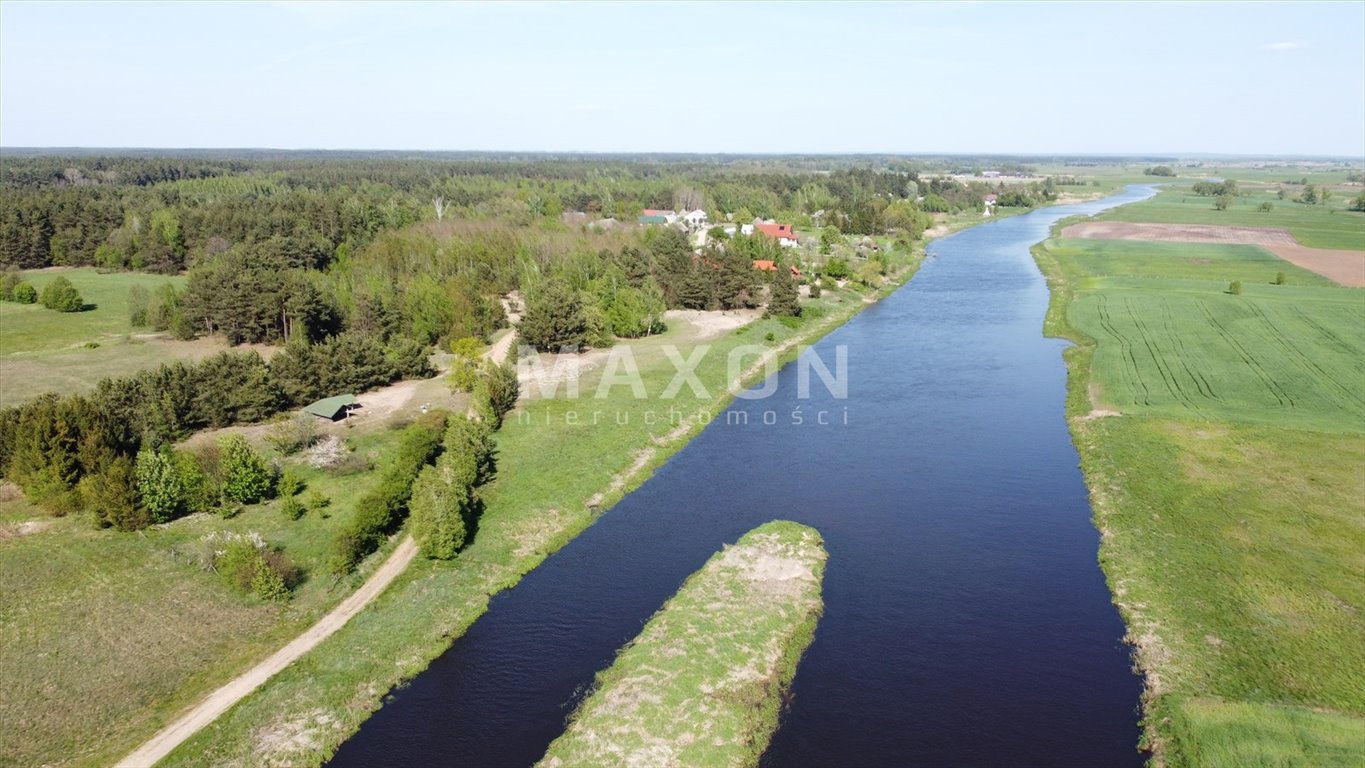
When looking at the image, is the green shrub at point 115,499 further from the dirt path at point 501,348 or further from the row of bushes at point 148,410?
the dirt path at point 501,348

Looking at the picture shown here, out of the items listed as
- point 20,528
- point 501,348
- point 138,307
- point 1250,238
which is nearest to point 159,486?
point 20,528

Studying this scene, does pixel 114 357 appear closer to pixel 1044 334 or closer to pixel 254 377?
pixel 254 377

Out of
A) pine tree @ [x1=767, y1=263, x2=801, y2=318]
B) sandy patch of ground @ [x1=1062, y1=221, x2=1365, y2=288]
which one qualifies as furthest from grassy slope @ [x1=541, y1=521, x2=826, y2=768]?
sandy patch of ground @ [x1=1062, y1=221, x2=1365, y2=288]

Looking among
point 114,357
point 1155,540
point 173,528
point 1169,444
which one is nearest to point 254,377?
point 173,528

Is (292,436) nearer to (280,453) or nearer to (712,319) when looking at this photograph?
(280,453)

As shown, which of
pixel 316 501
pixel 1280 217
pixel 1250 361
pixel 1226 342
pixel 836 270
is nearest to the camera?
pixel 316 501
